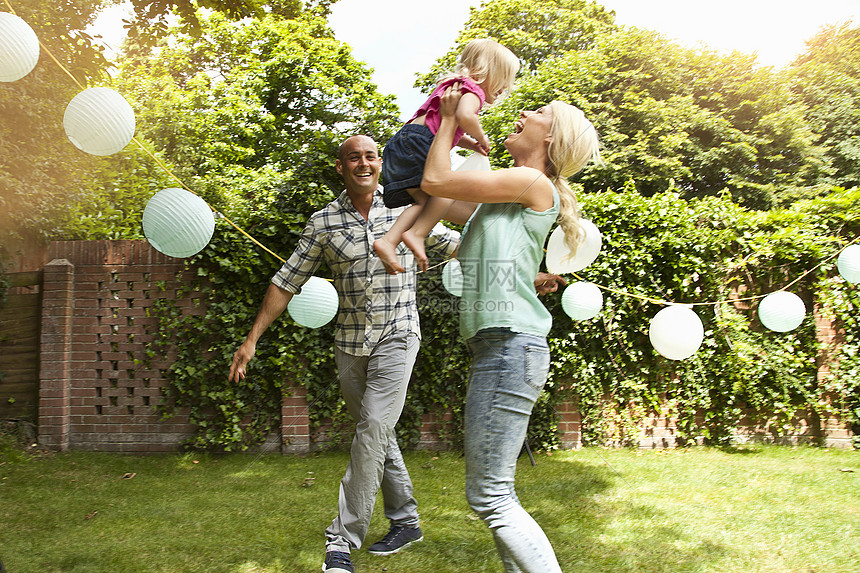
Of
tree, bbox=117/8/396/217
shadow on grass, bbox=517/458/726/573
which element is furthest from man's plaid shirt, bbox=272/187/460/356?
tree, bbox=117/8/396/217

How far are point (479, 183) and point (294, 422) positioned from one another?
144 inches

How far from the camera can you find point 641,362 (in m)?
4.93

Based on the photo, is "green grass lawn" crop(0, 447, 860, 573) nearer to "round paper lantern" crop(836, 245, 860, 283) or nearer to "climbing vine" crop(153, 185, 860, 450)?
"climbing vine" crop(153, 185, 860, 450)

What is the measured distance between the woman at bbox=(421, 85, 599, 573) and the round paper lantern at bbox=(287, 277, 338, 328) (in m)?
1.65

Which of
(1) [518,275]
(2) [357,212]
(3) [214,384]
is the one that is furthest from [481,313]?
(3) [214,384]

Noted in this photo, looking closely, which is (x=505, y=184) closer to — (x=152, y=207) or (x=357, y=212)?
(x=357, y=212)

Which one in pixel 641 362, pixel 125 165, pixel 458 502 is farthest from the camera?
pixel 125 165

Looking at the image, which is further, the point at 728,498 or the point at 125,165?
the point at 125,165

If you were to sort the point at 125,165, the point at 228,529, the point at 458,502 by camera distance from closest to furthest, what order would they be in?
1. the point at 228,529
2. the point at 458,502
3. the point at 125,165

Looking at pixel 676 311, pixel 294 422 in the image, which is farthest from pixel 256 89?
pixel 676 311

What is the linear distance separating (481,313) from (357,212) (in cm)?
136

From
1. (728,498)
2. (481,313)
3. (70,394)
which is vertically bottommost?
(728,498)

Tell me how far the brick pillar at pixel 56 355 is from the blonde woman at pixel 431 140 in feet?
12.8

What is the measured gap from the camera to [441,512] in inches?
132
